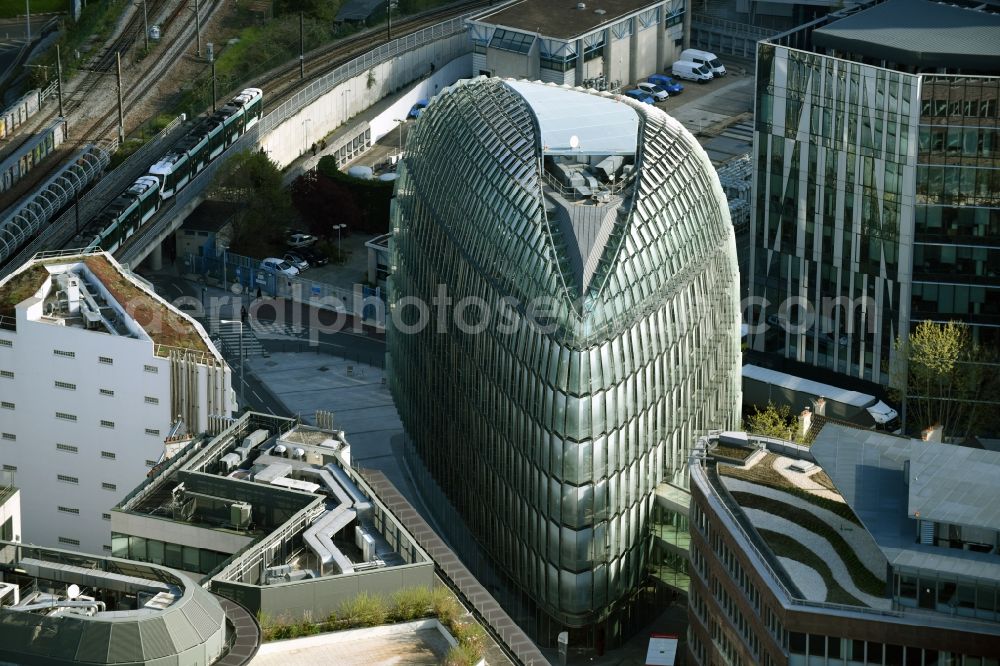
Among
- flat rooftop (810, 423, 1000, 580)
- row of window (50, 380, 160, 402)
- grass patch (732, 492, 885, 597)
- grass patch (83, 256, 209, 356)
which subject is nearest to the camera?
flat rooftop (810, 423, 1000, 580)

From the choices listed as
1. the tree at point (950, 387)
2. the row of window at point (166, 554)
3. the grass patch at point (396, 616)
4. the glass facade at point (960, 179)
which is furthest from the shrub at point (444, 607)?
the glass facade at point (960, 179)

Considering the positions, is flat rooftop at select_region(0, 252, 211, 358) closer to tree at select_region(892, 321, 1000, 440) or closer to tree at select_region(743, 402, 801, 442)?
tree at select_region(743, 402, 801, 442)

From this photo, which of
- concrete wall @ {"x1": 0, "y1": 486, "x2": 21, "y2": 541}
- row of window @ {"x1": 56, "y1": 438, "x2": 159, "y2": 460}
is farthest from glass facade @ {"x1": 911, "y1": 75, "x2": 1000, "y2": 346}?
concrete wall @ {"x1": 0, "y1": 486, "x2": 21, "y2": 541}

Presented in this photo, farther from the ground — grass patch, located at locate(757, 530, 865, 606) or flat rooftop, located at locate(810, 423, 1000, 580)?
flat rooftop, located at locate(810, 423, 1000, 580)

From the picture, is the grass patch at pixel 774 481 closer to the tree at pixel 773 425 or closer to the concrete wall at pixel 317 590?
the tree at pixel 773 425

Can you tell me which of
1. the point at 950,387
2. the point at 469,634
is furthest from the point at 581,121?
the point at 469,634

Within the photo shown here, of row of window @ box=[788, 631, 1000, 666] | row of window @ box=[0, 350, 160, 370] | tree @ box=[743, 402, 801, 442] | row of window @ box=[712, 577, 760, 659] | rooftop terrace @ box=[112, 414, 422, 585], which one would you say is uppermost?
rooftop terrace @ box=[112, 414, 422, 585]

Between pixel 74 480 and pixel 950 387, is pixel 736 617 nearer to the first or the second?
pixel 950 387
